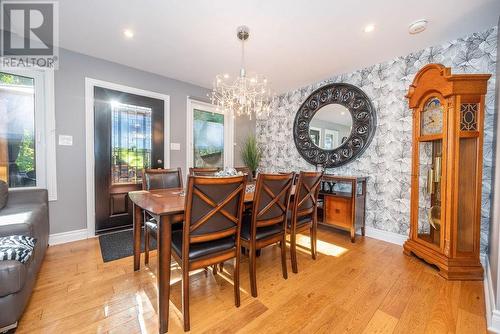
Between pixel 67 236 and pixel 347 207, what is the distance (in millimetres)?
3691

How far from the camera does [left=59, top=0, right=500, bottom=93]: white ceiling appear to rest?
6.16 feet

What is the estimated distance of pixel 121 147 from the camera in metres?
3.14

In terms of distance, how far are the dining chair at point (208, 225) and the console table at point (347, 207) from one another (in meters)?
1.91

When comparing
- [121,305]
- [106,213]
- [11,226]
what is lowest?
[121,305]

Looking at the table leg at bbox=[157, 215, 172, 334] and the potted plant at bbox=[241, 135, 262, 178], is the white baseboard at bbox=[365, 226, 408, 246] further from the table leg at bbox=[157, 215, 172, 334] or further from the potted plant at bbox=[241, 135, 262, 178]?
the table leg at bbox=[157, 215, 172, 334]

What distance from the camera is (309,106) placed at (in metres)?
3.79

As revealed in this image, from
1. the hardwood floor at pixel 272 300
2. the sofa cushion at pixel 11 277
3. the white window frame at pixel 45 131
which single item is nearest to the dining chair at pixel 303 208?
the hardwood floor at pixel 272 300

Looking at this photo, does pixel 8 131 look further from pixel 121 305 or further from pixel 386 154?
pixel 386 154

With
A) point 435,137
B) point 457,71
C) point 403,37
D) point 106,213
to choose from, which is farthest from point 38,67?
point 457,71

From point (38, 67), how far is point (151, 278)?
279cm

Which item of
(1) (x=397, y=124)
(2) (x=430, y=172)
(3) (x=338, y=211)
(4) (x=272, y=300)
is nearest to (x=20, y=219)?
(4) (x=272, y=300)

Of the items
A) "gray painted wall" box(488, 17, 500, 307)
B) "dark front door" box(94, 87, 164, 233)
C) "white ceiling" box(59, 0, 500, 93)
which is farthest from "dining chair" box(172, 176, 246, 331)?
"dark front door" box(94, 87, 164, 233)

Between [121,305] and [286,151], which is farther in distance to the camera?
[286,151]

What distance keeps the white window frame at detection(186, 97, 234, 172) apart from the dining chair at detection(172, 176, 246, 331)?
8.17 ft
